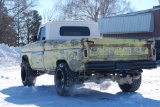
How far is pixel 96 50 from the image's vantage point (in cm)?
880

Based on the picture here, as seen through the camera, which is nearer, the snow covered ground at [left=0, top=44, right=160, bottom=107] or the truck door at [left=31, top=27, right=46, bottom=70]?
the snow covered ground at [left=0, top=44, right=160, bottom=107]

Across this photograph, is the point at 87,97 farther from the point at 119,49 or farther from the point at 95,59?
the point at 119,49

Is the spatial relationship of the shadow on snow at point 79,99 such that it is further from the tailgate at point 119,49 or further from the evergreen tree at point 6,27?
the evergreen tree at point 6,27

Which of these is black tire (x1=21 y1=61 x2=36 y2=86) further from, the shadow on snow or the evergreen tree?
the evergreen tree

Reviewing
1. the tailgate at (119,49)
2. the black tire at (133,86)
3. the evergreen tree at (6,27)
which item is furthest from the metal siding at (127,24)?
the evergreen tree at (6,27)

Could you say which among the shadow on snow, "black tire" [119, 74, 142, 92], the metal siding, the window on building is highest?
the metal siding

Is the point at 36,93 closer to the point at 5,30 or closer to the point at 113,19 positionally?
the point at 113,19

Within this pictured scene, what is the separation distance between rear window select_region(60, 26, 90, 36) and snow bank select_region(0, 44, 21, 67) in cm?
1422

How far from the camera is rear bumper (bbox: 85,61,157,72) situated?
8688 mm

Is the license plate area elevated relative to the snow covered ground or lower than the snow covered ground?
elevated

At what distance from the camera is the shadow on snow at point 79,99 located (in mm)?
8203

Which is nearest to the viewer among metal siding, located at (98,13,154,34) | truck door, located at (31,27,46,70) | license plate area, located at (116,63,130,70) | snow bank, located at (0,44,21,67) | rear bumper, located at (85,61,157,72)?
rear bumper, located at (85,61,157,72)

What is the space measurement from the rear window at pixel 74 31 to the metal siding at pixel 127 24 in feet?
59.5

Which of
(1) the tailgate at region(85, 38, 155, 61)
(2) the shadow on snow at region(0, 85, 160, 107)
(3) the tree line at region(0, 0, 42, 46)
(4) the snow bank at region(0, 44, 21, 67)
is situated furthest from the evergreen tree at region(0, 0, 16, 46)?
(1) the tailgate at region(85, 38, 155, 61)
